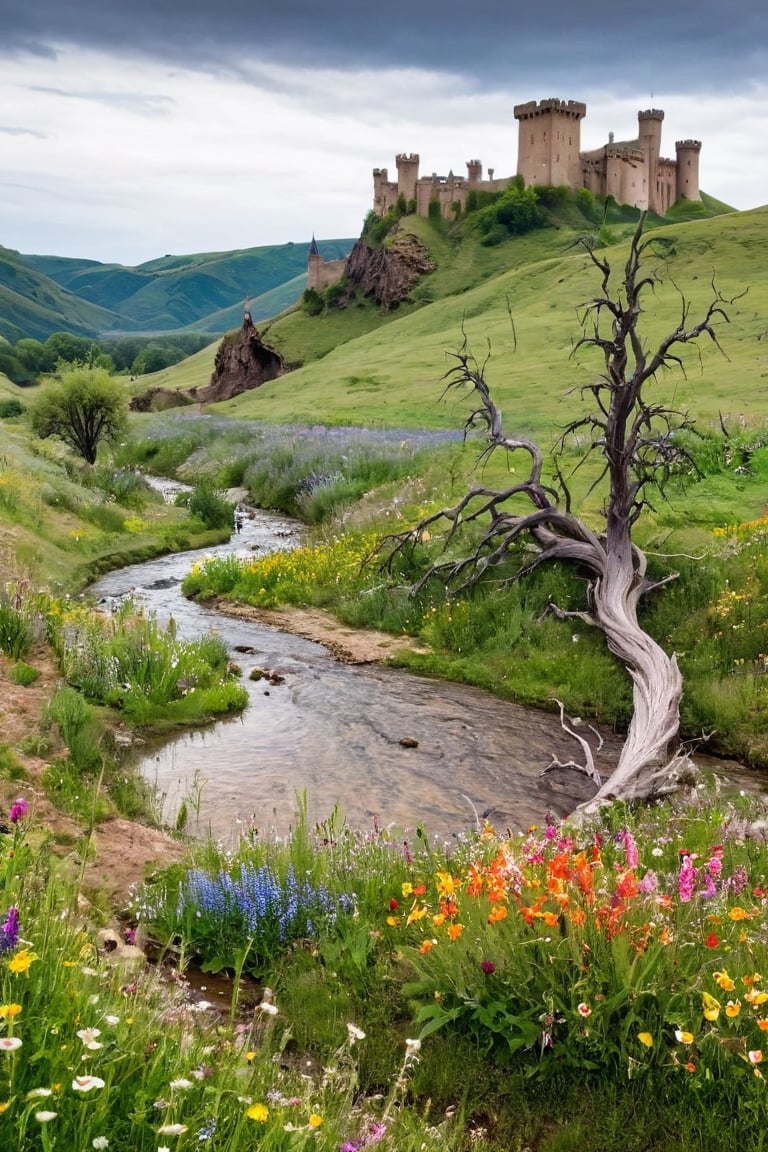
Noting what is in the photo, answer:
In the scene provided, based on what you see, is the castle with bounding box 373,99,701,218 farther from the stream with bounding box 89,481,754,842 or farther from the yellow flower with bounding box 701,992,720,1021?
the yellow flower with bounding box 701,992,720,1021

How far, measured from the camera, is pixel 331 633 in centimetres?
1602

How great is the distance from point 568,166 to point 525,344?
7333cm

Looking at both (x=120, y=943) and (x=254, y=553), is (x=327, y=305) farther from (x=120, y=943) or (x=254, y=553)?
(x=120, y=943)

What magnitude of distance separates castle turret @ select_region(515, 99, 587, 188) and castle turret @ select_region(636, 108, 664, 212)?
8.80 m

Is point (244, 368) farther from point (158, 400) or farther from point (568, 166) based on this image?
point (568, 166)

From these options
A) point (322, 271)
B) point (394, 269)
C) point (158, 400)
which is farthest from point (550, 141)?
point (158, 400)

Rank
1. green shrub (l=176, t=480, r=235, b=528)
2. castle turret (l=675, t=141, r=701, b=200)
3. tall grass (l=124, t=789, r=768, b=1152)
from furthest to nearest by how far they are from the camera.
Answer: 1. castle turret (l=675, t=141, r=701, b=200)
2. green shrub (l=176, t=480, r=235, b=528)
3. tall grass (l=124, t=789, r=768, b=1152)

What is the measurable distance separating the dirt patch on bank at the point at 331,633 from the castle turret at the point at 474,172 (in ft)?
370

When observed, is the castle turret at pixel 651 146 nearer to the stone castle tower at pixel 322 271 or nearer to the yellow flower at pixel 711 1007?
the stone castle tower at pixel 322 271

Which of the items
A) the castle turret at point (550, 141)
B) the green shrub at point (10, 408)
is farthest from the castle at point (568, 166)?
the green shrub at point (10, 408)

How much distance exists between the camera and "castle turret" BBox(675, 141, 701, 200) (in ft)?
400

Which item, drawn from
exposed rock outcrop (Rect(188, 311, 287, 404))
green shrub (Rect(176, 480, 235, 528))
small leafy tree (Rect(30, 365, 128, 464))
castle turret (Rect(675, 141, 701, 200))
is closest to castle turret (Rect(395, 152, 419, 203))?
castle turret (Rect(675, 141, 701, 200))

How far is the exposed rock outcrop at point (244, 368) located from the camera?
80.8m

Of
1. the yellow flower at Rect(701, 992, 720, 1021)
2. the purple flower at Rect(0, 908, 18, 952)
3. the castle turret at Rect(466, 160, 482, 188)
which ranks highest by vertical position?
the castle turret at Rect(466, 160, 482, 188)
